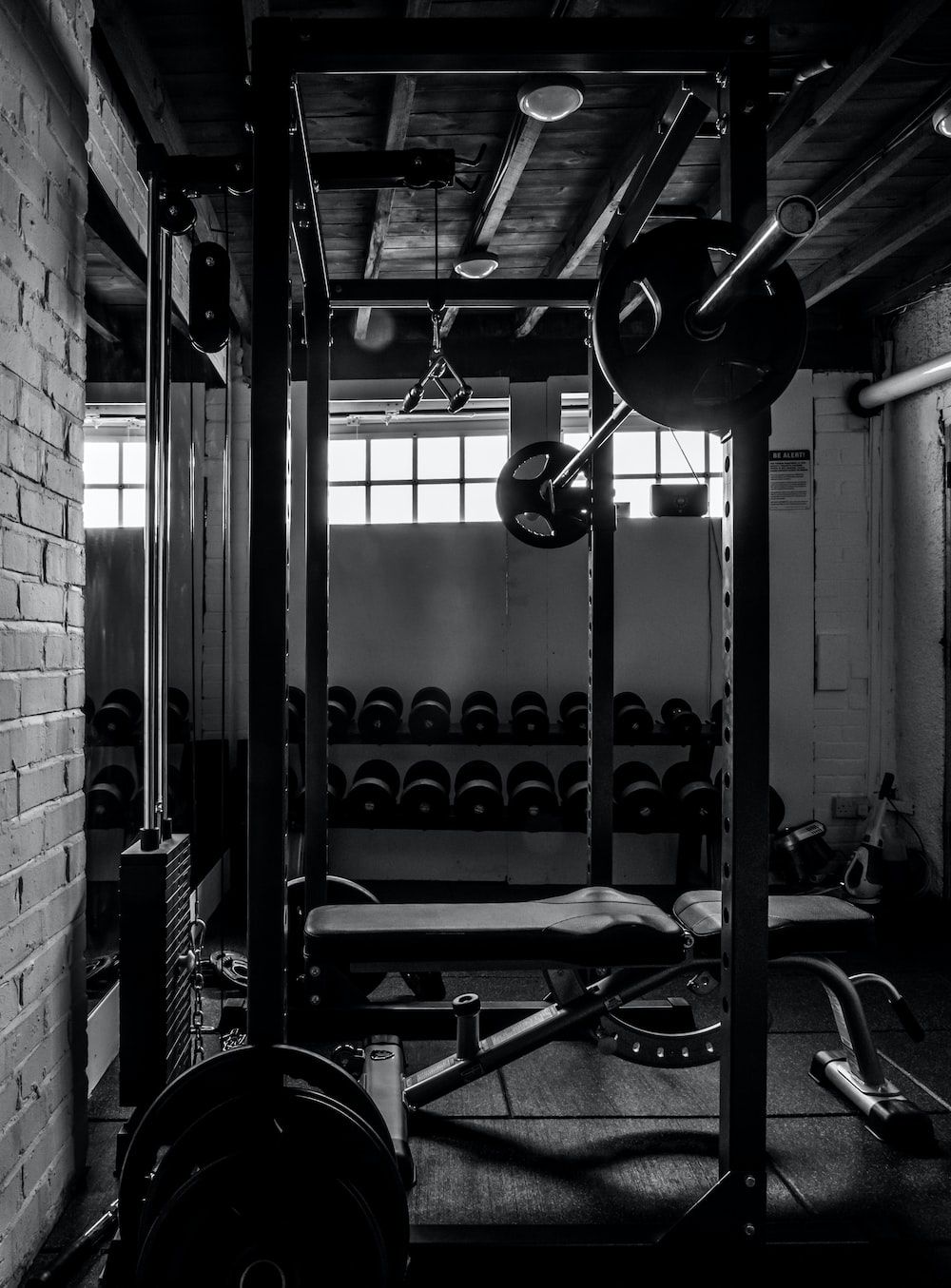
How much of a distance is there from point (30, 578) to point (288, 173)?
2.59 ft

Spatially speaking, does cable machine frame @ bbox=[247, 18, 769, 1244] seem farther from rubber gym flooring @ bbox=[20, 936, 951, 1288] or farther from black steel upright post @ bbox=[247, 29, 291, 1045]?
rubber gym flooring @ bbox=[20, 936, 951, 1288]

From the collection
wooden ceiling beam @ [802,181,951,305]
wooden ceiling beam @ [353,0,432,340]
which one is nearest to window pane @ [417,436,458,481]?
wooden ceiling beam @ [353,0,432,340]

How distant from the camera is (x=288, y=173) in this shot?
1.39 meters

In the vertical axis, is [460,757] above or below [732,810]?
below

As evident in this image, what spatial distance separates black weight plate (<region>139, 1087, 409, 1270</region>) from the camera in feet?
3.90

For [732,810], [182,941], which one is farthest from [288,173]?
[182,941]

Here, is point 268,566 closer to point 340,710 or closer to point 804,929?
point 804,929

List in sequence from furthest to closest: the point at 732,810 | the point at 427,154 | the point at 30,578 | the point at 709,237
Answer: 1. the point at 427,154
2. the point at 30,578
3. the point at 732,810
4. the point at 709,237

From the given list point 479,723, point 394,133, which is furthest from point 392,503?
point 394,133

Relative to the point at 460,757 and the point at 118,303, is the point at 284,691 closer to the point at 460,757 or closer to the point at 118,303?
the point at 118,303

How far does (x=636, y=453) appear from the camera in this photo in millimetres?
4691

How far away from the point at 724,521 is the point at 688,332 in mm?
299

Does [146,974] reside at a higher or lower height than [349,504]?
lower

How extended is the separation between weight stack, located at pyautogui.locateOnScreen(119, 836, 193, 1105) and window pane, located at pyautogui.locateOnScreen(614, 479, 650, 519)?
3513 mm
